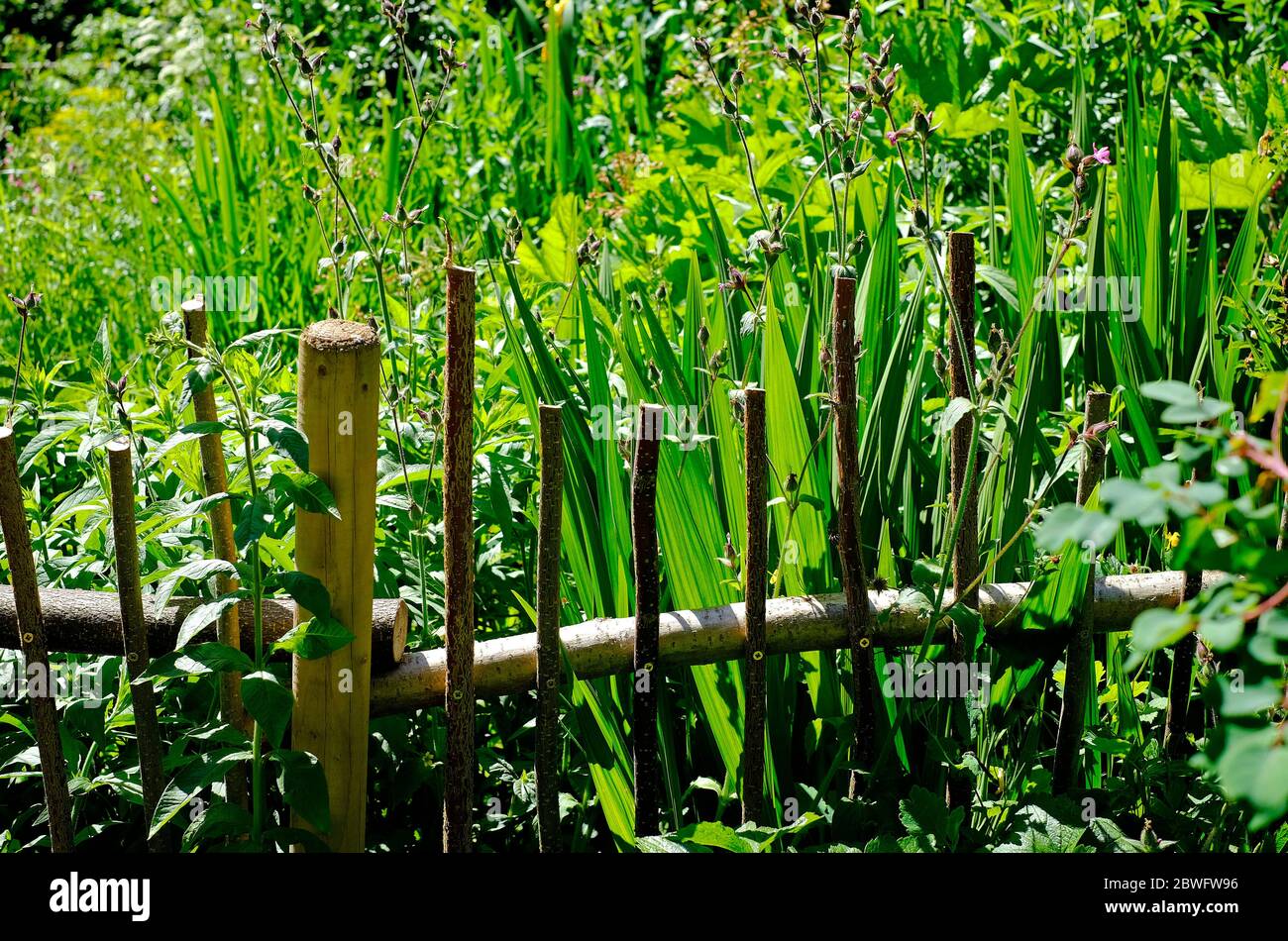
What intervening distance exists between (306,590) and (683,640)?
54cm

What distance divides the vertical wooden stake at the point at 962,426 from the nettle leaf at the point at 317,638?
0.88m

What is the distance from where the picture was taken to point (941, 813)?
5.69 feet

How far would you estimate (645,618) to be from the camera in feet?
5.60

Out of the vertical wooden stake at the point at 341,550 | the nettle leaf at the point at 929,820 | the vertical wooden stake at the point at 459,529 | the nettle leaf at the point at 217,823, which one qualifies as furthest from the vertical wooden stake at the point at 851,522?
the nettle leaf at the point at 217,823

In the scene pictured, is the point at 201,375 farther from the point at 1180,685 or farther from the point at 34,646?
the point at 1180,685

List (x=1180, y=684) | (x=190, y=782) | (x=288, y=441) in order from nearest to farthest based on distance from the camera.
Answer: (x=288, y=441) < (x=190, y=782) < (x=1180, y=684)

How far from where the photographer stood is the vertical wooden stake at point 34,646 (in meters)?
1.62

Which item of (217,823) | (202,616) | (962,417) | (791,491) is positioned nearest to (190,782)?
(217,823)

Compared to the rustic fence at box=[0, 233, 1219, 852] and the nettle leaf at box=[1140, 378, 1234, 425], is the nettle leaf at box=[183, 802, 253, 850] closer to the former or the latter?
the rustic fence at box=[0, 233, 1219, 852]

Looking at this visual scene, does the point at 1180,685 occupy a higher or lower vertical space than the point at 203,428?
lower

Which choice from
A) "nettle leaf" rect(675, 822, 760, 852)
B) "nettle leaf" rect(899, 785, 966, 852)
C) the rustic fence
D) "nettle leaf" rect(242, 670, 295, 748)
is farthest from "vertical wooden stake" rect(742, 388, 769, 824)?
"nettle leaf" rect(242, 670, 295, 748)

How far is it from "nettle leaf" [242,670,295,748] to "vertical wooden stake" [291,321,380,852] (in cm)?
10

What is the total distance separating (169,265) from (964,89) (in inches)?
97.3

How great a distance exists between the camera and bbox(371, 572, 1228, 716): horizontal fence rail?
1777 mm
